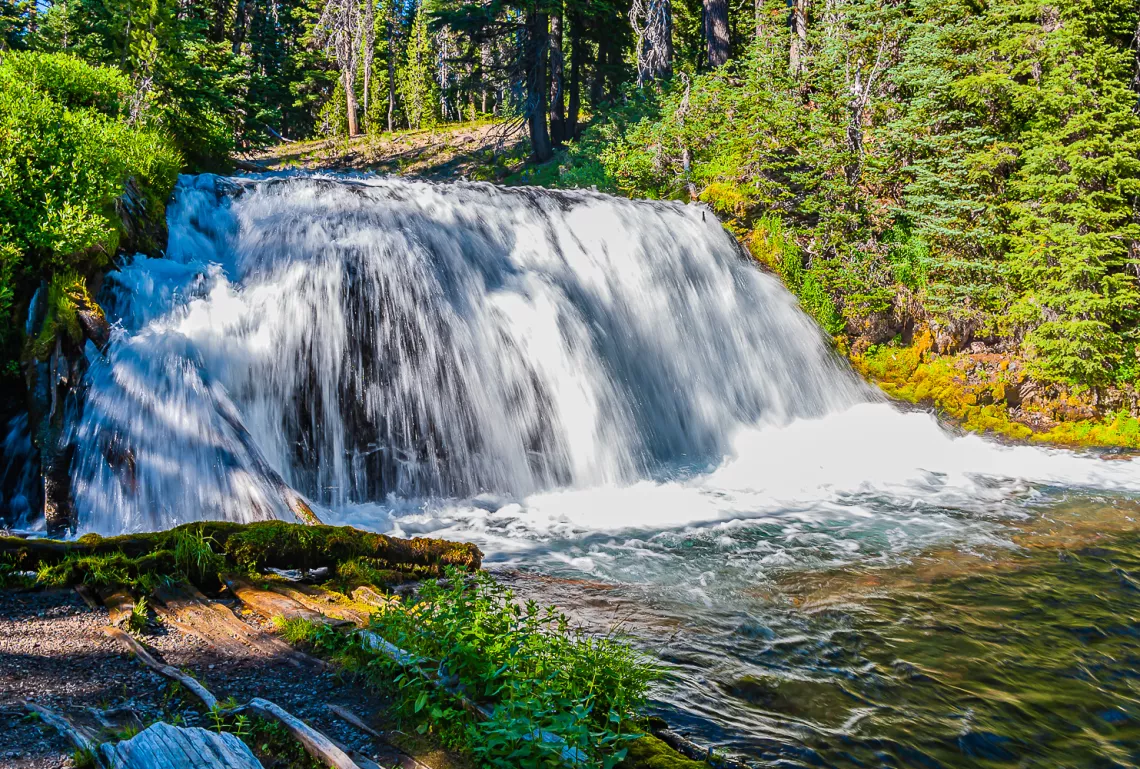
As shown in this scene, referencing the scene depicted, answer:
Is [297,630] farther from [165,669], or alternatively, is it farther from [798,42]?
[798,42]

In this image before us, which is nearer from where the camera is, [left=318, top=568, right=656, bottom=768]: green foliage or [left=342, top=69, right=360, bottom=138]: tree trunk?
[left=318, top=568, right=656, bottom=768]: green foliage

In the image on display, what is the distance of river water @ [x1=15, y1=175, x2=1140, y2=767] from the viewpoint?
4.49m

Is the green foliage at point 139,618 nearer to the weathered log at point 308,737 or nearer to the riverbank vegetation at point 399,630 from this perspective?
the riverbank vegetation at point 399,630

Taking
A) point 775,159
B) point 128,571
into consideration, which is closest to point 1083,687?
point 128,571

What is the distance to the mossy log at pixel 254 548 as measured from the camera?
13.3ft

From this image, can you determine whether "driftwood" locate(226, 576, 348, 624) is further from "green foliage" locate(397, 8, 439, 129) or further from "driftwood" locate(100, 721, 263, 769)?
"green foliage" locate(397, 8, 439, 129)

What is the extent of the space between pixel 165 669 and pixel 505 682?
149cm

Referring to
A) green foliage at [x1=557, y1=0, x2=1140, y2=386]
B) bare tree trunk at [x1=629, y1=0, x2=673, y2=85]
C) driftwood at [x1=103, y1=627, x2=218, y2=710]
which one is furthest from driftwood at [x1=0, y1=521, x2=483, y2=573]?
bare tree trunk at [x1=629, y1=0, x2=673, y2=85]

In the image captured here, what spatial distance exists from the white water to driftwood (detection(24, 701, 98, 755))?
3.39m

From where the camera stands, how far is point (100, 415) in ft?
21.3

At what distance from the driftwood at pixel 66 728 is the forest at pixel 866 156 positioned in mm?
5396

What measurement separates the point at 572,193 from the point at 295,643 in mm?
10654

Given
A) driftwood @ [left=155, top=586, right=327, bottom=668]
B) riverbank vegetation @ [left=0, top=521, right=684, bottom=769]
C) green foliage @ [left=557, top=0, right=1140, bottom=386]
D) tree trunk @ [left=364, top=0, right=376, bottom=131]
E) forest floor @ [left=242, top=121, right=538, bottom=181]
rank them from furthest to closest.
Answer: tree trunk @ [left=364, top=0, right=376, bottom=131] → forest floor @ [left=242, top=121, right=538, bottom=181] → green foliage @ [left=557, top=0, right=1140, bottom=386] → driftwood @ [left=155, top=586, right=327, bottom=668] → riverbank vegetation @ [left=0, top=521, right=684, bottom=769]

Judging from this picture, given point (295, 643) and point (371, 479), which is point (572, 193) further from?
point (295, 643)
